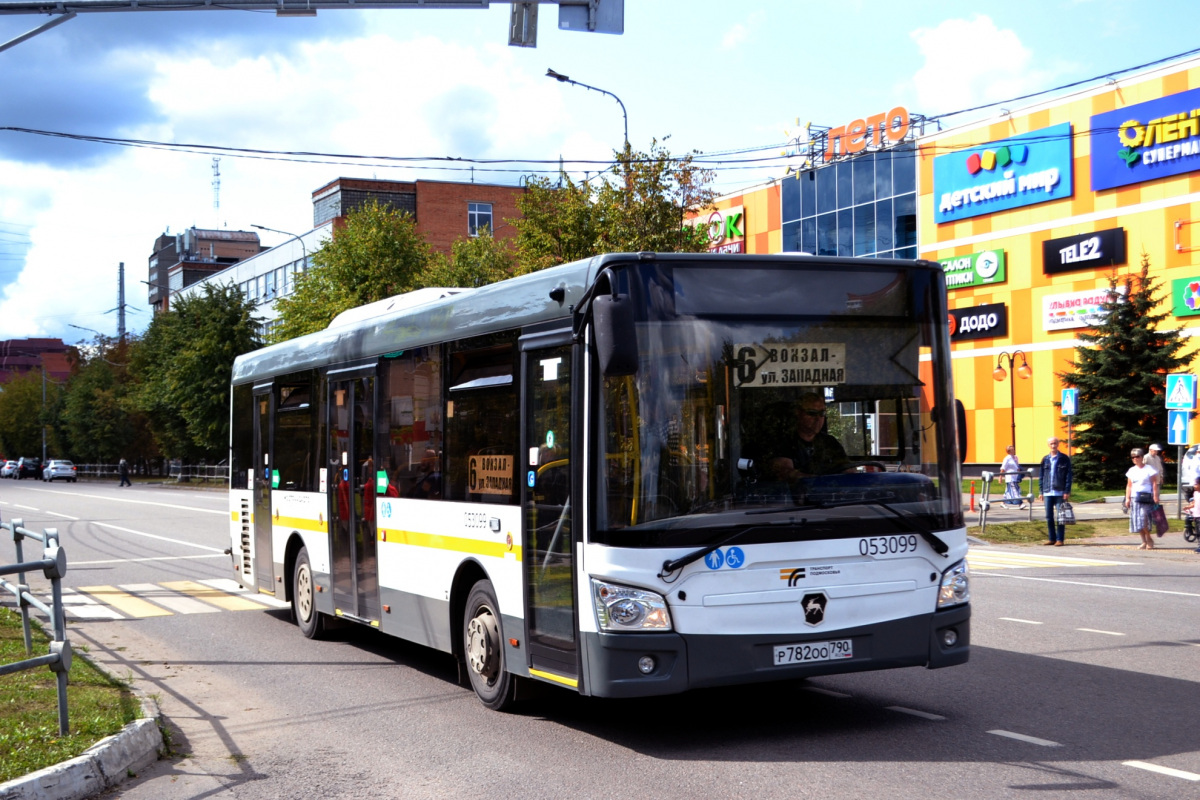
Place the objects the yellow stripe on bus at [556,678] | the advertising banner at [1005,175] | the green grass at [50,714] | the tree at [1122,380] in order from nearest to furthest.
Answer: the green grass at [50,714]
the yellow stripe on bus at [556,678]
the tree at [1122,380]
the advertising banner at [1005,175]

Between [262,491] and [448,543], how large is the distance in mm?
5463

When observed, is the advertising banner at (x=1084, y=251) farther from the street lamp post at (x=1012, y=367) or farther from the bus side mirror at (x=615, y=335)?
the bus side mirror at (x=615, y=335)

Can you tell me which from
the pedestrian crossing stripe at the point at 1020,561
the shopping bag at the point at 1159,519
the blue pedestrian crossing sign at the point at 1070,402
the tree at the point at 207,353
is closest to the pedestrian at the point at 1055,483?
the shopping bag at the point at 1159,519

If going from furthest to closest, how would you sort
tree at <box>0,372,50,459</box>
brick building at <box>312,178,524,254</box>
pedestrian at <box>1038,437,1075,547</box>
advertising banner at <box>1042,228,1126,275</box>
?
1. tree at <box>0,372,50,459</box>
2. brick building at <box>312,178,524,254</box>
3. advertising banner at <box>1042,228,1126,275</box>
4. pedestrian at <box>1038,437,1075,547</box>

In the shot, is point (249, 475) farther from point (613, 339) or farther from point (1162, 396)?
point (1162, 396)

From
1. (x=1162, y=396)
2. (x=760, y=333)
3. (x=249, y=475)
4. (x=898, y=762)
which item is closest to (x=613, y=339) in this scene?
(x=760, y=333)

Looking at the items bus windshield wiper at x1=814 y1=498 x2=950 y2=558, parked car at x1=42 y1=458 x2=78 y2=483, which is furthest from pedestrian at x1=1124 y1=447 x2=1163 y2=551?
parked car at x1=42 y1=458 x2=78 y2=483

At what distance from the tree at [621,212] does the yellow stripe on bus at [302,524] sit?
1635 centimetres

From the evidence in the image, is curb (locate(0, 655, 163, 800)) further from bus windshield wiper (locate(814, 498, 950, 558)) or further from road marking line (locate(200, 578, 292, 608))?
road marking line (locate(200, 578, 292, 608))

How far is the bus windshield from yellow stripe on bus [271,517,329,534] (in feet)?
18.0

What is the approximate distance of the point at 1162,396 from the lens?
3650 cm

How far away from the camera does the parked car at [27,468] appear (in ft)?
334

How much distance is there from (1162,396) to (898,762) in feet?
110

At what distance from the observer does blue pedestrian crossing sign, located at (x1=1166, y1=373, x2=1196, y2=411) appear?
2384 centimetres
